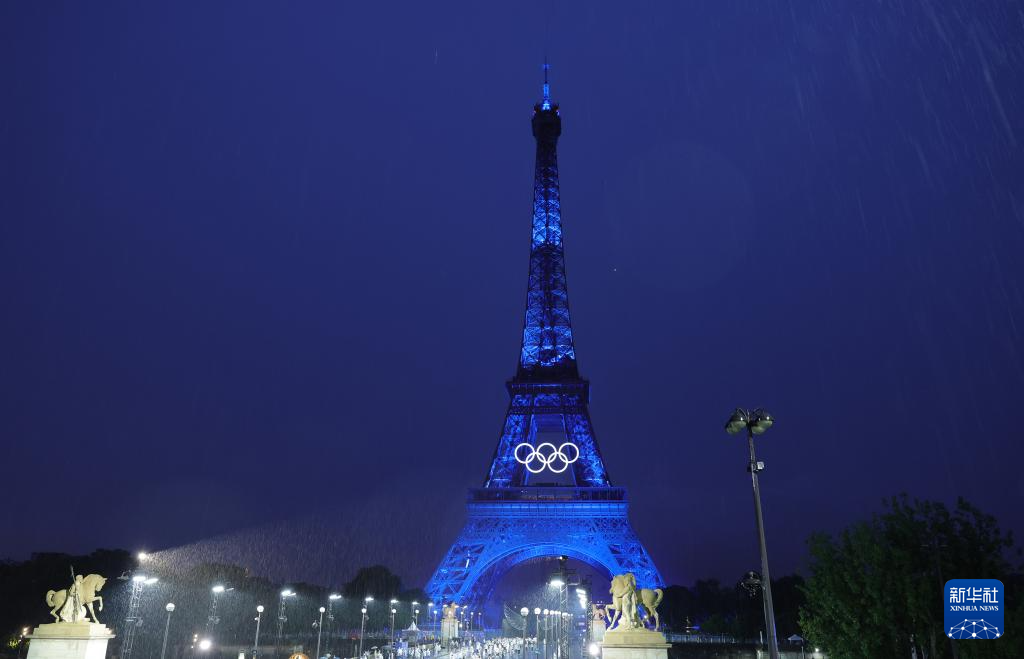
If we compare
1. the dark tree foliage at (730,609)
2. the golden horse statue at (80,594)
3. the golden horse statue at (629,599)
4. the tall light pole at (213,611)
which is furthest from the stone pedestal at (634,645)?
the dark tree foliage at (730,609)

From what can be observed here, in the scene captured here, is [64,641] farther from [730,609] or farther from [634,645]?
[730,609]

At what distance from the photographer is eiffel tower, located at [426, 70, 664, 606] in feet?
241

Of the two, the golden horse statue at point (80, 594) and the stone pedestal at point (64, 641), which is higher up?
the golden horse statue at point (80, 594)

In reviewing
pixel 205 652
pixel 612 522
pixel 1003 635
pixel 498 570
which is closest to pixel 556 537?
pixel 612 522

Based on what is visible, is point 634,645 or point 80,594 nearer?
point 634,645

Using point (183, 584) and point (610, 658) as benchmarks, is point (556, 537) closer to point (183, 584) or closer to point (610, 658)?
point (183, 584)

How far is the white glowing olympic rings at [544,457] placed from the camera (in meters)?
78.5

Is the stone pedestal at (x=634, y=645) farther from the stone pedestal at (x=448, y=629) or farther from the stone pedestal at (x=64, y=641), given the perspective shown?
the stone pedestal at (x=448, y=629)

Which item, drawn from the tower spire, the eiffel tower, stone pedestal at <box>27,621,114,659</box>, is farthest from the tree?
the tower spire

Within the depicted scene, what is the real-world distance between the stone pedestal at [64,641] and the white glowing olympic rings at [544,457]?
59629 mm

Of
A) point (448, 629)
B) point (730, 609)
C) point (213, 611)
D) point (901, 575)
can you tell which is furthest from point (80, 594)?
point (730, 609)

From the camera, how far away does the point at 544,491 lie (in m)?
77.2

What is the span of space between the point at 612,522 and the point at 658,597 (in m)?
54.7

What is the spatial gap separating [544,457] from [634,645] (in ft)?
197
